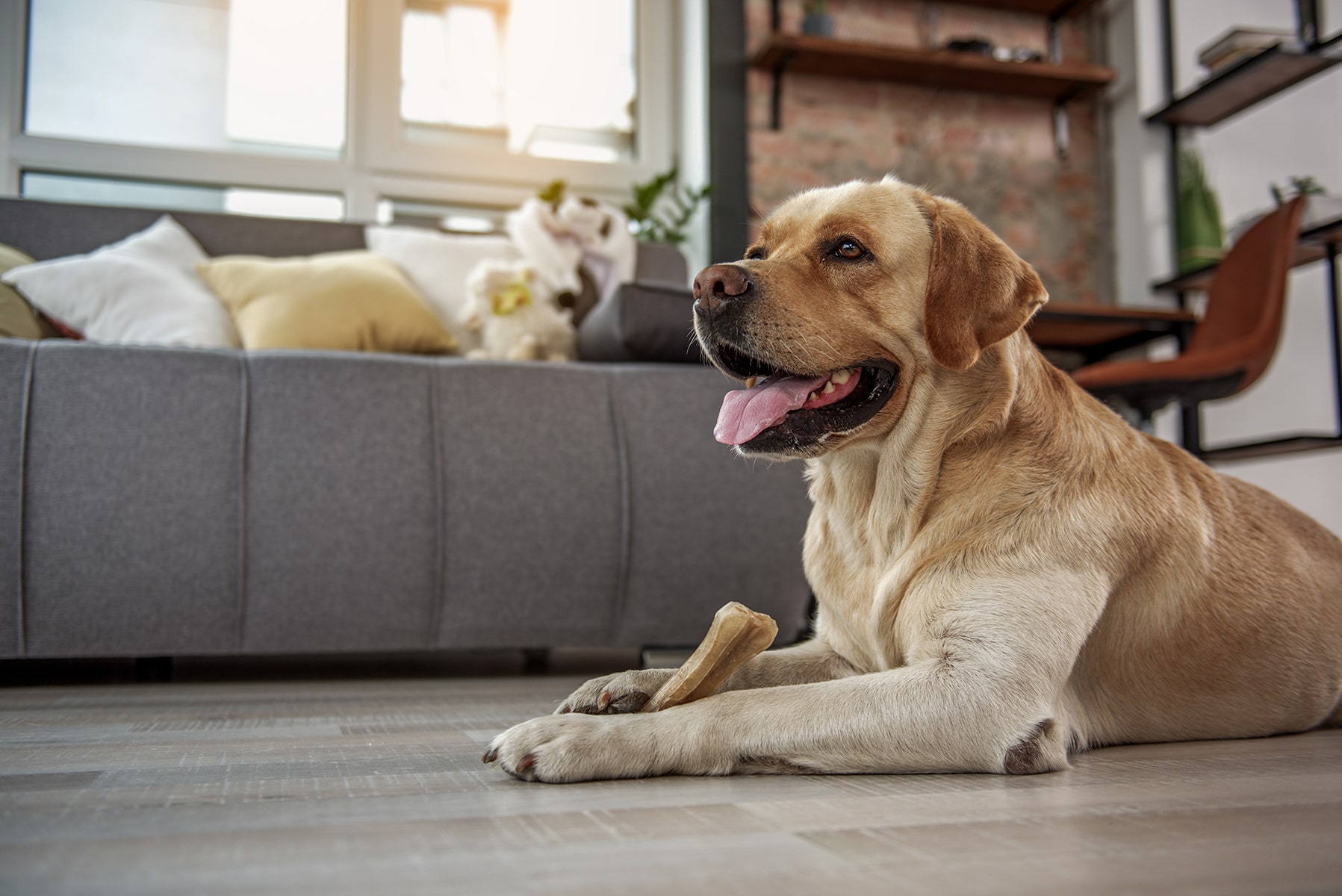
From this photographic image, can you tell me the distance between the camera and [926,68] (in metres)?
5.22

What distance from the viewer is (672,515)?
2.18 meters

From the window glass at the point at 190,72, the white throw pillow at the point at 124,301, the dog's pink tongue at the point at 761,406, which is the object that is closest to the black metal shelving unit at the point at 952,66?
the window glass at the point at 190,72

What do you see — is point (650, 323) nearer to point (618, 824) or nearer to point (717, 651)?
point (717, 651)

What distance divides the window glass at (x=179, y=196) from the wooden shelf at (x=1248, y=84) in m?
4.12

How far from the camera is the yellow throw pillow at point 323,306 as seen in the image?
8.52 feet

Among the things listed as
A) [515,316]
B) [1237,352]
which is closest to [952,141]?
[1237,352]

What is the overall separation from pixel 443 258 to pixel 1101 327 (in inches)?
123

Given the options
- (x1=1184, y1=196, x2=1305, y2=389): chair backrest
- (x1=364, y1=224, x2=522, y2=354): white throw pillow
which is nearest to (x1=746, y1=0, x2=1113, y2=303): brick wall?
(x1=1184, y1=196, x2=1305, y2=389): chair backrest

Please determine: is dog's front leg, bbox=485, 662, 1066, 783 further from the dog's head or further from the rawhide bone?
the dog's head

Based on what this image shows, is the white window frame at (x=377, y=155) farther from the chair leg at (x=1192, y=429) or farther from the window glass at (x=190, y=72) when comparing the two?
the chair leg at (x=1192, y=429)

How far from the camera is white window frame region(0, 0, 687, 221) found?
14.3ft

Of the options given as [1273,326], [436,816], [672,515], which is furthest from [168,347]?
[1273,326]

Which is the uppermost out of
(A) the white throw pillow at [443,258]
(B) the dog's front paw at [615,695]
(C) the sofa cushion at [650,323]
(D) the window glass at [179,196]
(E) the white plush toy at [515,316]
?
(D) the window glass at [179,196]

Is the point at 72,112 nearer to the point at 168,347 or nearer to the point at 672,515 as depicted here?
the point at 168,347
